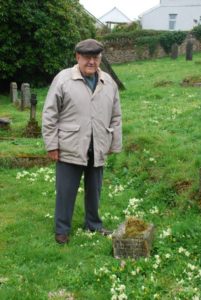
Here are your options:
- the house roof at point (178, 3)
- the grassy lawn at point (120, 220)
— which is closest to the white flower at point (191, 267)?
the grassy lawn at point (120, 220)

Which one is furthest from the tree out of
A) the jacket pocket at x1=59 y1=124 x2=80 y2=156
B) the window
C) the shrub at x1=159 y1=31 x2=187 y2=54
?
the window

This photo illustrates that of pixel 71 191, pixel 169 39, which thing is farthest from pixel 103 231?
pixel 169 39

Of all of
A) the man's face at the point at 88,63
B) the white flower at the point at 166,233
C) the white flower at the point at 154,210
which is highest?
the man's face at the point at 88,63

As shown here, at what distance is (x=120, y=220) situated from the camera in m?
7.27

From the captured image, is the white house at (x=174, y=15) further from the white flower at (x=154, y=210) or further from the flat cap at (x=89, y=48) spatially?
the flat cap at (x=89, y=48)

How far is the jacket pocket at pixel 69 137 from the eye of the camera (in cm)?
612

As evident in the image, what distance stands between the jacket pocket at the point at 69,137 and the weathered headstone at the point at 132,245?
112cm

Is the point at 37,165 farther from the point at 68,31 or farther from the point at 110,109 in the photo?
the point at 68,31

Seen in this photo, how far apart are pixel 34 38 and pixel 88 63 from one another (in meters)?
16.4

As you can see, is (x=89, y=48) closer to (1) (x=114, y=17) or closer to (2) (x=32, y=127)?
(2) (x=32, y=127)

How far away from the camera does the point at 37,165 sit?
10.1 m

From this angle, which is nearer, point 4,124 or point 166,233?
point 166,233

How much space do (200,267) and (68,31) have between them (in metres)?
18.3

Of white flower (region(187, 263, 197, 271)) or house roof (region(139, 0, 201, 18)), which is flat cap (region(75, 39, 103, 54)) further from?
house roof (region(139, 0, 201, 18))
